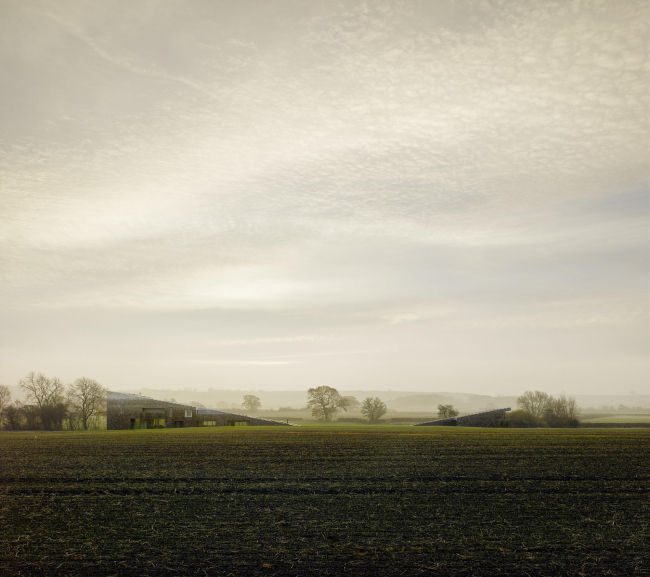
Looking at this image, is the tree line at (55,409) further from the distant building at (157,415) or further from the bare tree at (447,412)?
the bare tree at (447,412)

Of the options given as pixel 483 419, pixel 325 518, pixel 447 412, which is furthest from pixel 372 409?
pixel 325 518

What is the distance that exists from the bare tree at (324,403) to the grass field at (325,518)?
335ft

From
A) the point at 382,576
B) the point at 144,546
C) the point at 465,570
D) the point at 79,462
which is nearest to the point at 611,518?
the point at 465,570

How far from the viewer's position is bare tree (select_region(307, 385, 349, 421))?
126812mm

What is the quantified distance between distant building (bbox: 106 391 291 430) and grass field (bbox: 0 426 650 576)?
5350 cm

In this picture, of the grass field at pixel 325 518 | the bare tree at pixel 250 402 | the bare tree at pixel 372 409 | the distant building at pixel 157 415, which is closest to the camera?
the grass field at pixel 325 518

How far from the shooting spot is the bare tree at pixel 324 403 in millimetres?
126812

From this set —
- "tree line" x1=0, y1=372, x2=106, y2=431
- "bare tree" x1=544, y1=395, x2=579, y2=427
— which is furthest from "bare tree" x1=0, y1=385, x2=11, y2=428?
"bare tree" x1=544, y1=395, x2=579, y2=427

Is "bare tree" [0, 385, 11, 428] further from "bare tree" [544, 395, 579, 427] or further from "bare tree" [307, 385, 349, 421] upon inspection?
"bare tree" [544, 395, 579, 427]

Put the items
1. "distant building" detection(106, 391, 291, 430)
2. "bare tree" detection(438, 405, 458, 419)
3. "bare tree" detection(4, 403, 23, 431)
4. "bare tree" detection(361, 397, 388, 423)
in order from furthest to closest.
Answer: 1. "bare tree" detection(361, 397, 388, 423)
2. "bare tree" detection(438, 405, 458, 419)
3. "bare tree" detection(4, 403, 23, 431)
4. "distant building" detection(106, 391, 291, 430)

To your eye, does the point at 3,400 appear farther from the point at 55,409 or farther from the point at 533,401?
the point at 533,401

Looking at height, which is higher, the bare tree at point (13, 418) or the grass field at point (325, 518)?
the grass field at point (325, 518)

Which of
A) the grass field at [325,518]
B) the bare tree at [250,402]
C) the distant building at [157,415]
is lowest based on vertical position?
the bare tree at [250,402]

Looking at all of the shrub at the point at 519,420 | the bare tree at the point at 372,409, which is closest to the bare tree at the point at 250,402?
the bare tree at the point at 372,409
